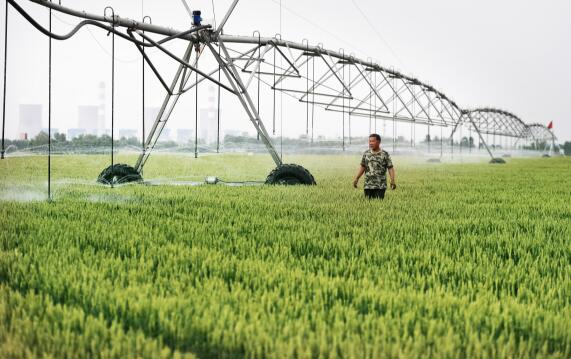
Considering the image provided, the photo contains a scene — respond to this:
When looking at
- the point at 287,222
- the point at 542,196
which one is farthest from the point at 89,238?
the point at 542,196

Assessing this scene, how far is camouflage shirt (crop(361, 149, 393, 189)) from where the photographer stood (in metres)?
9.43

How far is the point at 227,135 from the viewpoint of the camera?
52.2ft

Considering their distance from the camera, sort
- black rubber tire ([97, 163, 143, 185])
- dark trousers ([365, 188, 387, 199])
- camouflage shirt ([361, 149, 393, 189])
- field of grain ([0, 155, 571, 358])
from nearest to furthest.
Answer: field of grain ([0, 155, 571, 358]) < camouflage shirt ([361, 149, 393, 189]) < dark trousers ([365, 188, 387, 199]) < black rubber tire ([97, 163, 143, 185])

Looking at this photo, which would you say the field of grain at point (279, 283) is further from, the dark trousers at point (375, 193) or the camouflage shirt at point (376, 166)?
the dark trousers at point (375, 193)

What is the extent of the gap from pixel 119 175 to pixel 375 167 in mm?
5755

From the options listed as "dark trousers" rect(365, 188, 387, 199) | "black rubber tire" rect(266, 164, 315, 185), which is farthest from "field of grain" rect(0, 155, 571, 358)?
"black rubber tire" rect(266, 164, 315, 185)

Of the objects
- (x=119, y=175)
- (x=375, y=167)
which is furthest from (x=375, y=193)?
(x=119, y=175)

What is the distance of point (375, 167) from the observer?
9531mm

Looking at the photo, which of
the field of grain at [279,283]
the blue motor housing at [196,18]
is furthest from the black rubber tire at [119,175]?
the field of grain at [279,283]

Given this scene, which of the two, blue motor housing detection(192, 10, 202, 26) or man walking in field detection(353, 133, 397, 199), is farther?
blue motor housing detection(192, 10, 202, 26)

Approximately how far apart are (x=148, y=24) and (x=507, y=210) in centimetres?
709

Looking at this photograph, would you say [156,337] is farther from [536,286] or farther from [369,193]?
[369,193]

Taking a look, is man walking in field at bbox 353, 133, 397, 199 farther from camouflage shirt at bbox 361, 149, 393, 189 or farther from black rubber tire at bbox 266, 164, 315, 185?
black rubber tire at bbox 266, 164, 315, 185

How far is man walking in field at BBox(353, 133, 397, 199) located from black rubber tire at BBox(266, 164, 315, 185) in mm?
1956
